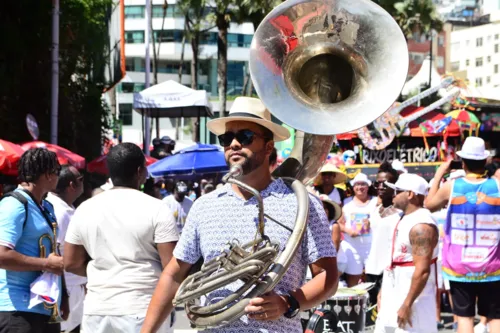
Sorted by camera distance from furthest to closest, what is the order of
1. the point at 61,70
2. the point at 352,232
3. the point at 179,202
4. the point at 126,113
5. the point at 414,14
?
the point at 126,113, the point at 414,14, the point at 61,70, the point at 179,202, the point at 352,232

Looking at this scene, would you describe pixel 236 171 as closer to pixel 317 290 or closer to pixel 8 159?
pixel 317 290

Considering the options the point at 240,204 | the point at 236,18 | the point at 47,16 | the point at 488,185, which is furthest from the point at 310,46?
the point at 236,18

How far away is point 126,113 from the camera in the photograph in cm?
7088

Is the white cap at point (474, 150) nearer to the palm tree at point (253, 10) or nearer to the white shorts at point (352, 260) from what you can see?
the white shorts at point (352, 260)

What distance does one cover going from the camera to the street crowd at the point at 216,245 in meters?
3.77

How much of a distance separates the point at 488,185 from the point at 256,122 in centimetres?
382

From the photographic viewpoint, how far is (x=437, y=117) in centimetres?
2356

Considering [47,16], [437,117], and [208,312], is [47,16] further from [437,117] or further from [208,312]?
[208,312]

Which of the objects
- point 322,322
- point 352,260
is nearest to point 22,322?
point 322,322

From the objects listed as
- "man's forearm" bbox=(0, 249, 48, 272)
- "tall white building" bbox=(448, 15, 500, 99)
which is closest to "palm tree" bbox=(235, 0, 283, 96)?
"man's forearm" bbox=(0, 249, 48, 272)

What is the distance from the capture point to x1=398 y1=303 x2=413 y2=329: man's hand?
21.3 ft

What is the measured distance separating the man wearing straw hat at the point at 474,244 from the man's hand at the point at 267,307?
12.9 ft

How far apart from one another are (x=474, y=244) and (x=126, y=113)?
6491cm

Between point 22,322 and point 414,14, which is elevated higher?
point 414,14
